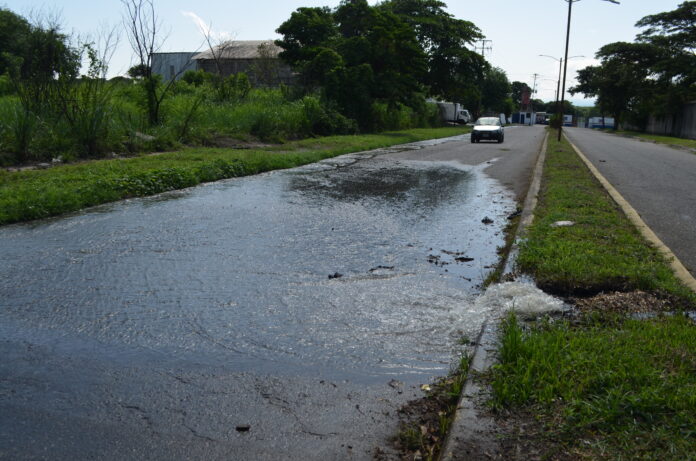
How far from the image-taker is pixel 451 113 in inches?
2677

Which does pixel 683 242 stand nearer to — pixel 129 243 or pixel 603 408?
pixel 603 408

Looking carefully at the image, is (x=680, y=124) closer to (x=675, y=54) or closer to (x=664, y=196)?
(x=675, y=54)

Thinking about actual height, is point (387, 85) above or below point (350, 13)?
below

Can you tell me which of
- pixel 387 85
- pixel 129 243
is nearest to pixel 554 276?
pixel 129 243

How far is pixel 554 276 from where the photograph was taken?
545cm

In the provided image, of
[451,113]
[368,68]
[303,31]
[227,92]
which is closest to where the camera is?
[227,92]

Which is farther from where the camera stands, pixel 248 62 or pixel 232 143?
pixel 248 62

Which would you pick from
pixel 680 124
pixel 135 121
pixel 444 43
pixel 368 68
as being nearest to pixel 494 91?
pixel 444 43

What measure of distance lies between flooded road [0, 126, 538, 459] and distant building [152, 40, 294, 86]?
114ft

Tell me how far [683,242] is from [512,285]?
3.33 meters

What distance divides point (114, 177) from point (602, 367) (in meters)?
9.59

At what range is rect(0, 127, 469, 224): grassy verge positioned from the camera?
8711mm

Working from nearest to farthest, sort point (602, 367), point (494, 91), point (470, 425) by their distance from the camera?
1. point (470, 425)
2. point (602, 367)
3. point (494, 91)

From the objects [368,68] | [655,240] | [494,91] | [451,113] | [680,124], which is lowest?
[655,240]
